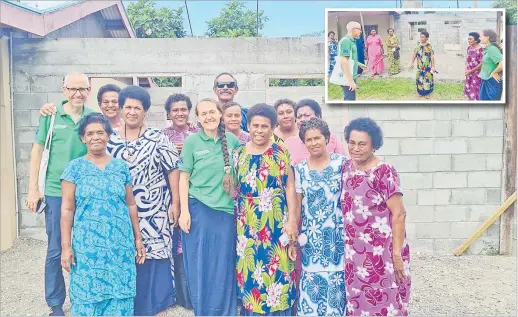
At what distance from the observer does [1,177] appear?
445 cm

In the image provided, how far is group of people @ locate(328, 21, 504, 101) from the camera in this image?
4.21m

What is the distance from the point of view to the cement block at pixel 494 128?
4645mm

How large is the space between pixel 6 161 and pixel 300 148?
2.56 m

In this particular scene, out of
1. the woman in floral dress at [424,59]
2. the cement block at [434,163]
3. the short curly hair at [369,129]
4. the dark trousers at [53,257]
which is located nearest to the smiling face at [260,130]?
the short curly hair at [369,129]

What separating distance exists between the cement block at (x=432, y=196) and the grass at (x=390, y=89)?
85 cm

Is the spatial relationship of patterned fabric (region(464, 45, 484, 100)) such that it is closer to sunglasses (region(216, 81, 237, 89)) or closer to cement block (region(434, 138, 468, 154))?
cement block (region(434, 138, 468, 154))

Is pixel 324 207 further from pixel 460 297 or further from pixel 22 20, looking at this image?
pixel 22 20

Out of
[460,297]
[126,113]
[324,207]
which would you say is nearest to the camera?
[324,207]

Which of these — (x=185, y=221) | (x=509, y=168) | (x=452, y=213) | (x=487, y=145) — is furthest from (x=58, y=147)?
(x=509, y=168)

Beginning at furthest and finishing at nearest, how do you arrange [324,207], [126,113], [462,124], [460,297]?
1. [462,124]
2. [460,297]
3. [126,113]
4. [324,207]

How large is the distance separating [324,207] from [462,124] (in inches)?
79.1

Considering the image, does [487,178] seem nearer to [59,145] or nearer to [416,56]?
[416,56]

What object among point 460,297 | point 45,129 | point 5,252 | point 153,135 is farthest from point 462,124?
point 5,252

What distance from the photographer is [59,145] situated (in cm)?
349
